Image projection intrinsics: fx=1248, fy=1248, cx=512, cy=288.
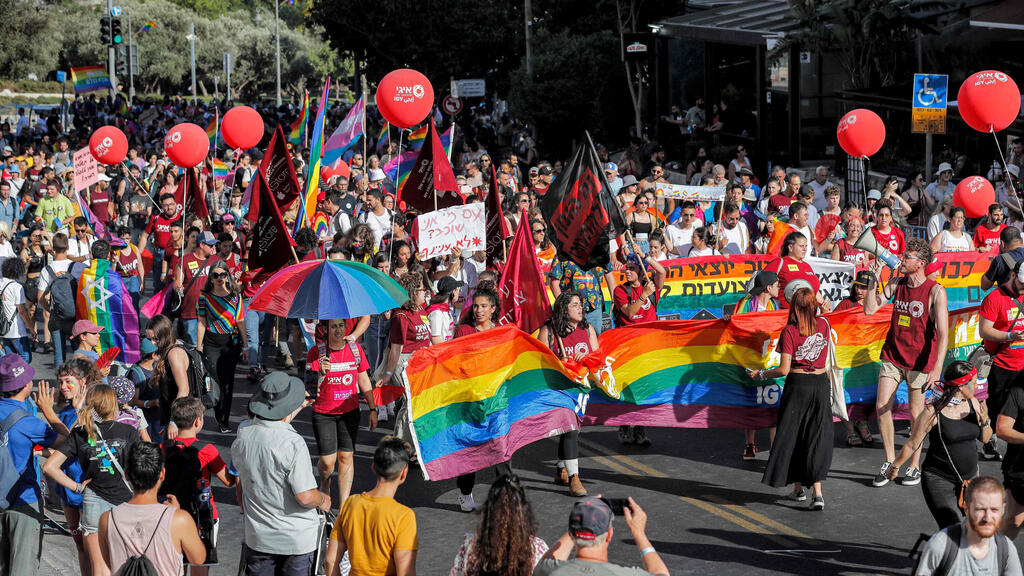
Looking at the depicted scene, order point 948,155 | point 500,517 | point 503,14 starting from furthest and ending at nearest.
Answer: point 503,14
point 948,155
point 500,517

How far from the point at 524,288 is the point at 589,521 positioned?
625 cm

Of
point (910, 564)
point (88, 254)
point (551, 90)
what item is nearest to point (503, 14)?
point (551, 90)

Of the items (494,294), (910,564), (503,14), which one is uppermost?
(503,14)

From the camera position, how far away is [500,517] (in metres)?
5.16

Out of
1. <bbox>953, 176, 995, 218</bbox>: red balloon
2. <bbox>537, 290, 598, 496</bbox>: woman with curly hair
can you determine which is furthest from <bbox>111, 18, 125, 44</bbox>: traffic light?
<bbox>537, 290, 598, 496</bbox>: woman with curly hair

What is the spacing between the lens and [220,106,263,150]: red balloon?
18.7 m

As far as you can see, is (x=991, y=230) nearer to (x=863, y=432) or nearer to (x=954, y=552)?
(x=863, y=432)

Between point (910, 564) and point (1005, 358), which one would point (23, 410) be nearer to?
point (910, 564)

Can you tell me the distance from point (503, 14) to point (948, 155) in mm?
19509

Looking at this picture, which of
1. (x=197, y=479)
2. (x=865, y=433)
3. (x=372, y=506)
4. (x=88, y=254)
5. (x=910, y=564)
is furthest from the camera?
(x=88, y=254)

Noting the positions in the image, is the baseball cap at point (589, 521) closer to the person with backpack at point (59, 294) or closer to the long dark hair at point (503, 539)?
the long dark hair at point (503, 539)

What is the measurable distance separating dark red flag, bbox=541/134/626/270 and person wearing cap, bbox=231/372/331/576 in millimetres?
5036

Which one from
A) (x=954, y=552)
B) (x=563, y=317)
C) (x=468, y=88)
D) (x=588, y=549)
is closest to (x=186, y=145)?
(x=563, y=317)

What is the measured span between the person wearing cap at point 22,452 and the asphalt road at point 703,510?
1.15 m
